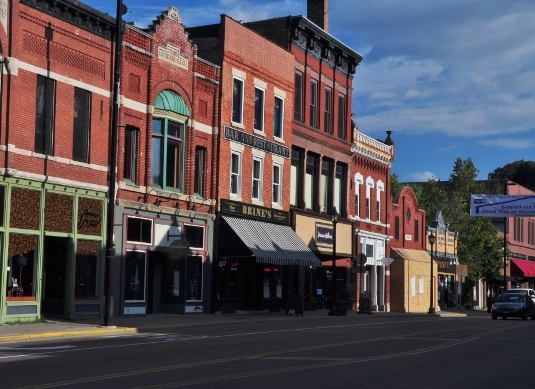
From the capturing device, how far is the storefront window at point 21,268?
28.4 metres

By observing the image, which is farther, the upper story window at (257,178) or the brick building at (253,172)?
the upper story window at (257,178)

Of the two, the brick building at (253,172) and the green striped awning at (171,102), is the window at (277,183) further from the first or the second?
the green striped awning at (171,102)

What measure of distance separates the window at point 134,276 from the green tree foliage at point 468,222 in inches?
1747

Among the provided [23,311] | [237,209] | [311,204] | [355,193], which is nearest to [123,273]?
[23,311]

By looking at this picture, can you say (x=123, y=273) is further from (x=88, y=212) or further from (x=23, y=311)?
(x=23, y=311)

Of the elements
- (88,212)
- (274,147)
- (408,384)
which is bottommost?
(408,384)

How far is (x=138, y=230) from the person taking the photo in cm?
3469

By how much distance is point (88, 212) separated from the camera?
104ft

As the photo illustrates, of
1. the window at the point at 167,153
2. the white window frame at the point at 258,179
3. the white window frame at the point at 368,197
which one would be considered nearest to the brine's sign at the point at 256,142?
the white window frame at the point at 258,179

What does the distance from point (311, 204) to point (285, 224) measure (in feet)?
13.8

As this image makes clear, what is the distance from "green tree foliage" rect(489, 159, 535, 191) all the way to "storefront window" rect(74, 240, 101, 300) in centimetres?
11657

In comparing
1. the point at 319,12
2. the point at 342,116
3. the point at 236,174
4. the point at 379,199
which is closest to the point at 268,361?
the point at 236,174

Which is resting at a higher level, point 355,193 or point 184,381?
point 355,193

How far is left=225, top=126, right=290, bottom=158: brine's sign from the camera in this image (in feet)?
134
